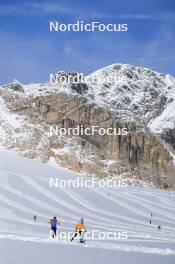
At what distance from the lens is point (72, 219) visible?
147 feet

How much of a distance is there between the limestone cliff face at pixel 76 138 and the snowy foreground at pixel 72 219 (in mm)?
34535

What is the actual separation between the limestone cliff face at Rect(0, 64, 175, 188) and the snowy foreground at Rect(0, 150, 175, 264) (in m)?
34.5

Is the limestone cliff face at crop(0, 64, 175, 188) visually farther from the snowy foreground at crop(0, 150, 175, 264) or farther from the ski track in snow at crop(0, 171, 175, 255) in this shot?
the ski track in snow at crop(0, 171, 175, 255)

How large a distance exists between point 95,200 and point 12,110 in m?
69.8

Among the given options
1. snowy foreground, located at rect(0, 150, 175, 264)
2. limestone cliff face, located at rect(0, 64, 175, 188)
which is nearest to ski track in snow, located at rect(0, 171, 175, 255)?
snowy foreground, located at rect(0, 150, 175, 264)

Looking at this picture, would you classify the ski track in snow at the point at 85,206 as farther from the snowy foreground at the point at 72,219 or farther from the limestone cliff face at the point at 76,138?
the limestone cliff face at the point at 76,138

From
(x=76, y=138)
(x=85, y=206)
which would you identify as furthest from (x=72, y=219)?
(x=76, y=138)

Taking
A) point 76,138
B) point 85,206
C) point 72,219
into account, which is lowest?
point 72,219

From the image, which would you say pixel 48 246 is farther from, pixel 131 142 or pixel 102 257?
pixel 131 142

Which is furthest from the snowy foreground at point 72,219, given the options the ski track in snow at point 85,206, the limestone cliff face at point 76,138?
the limestone cliff face at point 76,138

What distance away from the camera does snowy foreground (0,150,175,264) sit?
18.2m

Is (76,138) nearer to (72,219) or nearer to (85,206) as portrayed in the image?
(85,206)

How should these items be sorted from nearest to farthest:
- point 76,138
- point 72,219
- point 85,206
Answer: point 72,219 < point 85,206 < point 76,138

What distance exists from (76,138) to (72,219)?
279ft
